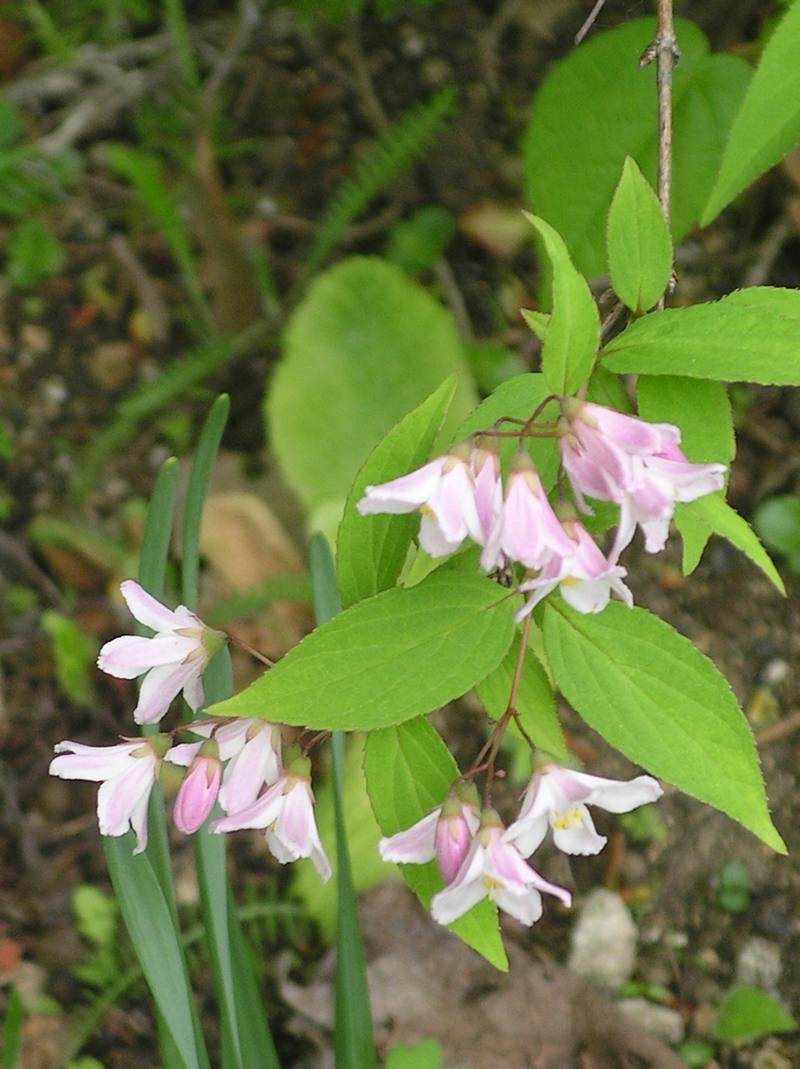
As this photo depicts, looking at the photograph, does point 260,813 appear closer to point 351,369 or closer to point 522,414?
point 522,414

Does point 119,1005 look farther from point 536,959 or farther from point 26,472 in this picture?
point 26,472

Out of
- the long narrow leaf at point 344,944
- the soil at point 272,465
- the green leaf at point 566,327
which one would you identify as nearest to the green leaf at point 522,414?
the green leaf at point 566,327

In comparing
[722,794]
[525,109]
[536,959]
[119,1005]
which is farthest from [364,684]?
[525,109]

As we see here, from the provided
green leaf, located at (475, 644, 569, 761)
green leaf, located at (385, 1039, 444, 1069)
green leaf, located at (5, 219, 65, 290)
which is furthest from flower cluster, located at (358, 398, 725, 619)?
green leaf, located at (5, 219, 65, 290)

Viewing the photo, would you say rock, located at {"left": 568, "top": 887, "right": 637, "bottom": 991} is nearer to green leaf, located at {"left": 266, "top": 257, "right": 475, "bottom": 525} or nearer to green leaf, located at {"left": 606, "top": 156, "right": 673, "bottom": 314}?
green leaf, located at {"left": 266, "top": 257, "right": 475, "bottom": 525}

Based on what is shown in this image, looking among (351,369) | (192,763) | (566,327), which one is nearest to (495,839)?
(192,763)

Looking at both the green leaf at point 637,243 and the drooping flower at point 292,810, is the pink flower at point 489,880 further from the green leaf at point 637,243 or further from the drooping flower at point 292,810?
the green leaf at point 637,243
